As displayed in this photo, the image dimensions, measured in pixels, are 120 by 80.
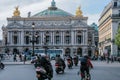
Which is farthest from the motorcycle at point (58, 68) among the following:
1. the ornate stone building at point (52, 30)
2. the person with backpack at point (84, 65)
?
the ornate stone building at point (52, 30)

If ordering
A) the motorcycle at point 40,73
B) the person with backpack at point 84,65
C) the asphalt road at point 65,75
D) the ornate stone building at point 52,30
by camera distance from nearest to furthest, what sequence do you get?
the motorcycle at point 40,73 < the person with backpack at point 84,65 < the asphalt road at point 65,75 < the ornate stone building at point 52,30

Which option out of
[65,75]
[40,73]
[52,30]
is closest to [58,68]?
[65,75]

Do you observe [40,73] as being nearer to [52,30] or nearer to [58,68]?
[58,68]

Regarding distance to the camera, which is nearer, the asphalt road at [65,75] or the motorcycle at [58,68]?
the asphalt road at [65,75]

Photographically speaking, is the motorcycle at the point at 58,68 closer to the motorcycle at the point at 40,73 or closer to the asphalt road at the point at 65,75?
the asphalt road at the point at 65,75

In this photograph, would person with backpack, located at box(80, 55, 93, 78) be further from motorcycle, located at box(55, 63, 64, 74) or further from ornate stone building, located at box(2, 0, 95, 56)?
ornate stone building, located at box(2, 0, 95, 56)

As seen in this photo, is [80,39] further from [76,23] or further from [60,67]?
[60,67]

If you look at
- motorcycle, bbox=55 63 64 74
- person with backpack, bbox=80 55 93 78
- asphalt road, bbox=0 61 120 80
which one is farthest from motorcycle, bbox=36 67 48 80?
motorcycle, bbox=55 63 64 74

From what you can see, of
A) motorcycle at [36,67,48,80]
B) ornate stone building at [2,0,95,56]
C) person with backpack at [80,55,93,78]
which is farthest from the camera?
ornate stone building at [2,0,95,56]

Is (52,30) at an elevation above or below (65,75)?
above

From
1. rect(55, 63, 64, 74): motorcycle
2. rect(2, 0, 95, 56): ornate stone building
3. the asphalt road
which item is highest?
rect(2, 0, 95, 56): ornate stone building

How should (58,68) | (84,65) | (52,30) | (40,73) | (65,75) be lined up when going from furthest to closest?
(52,30)
(58,68)
(65,75)
(84,65)
(40,73)

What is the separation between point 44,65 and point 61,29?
563ft

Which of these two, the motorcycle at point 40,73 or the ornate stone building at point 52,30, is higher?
the ornate stone building at point 52,30
